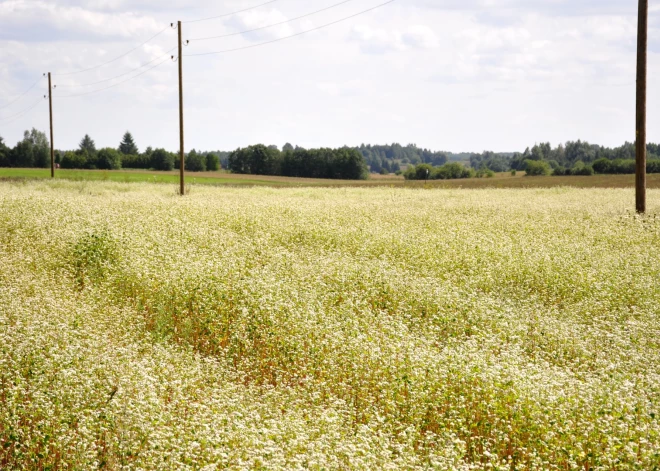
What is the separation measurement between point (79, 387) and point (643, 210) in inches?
799

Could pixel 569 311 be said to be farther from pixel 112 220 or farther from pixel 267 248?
pixel 112 220

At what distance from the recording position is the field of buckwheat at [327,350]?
5.43 metres

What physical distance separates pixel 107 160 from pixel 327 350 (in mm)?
108655

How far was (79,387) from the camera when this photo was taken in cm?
627

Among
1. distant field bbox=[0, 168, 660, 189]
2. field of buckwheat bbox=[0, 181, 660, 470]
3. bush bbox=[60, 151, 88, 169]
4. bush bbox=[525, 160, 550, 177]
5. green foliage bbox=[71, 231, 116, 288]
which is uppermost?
bush bbox=[60, 151, 88, 169]

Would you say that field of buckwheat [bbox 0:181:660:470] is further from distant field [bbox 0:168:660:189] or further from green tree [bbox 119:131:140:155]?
green tree [bbox 119:131:140:155]

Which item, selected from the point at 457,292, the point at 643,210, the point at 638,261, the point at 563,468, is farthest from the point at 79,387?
the point at 643,210

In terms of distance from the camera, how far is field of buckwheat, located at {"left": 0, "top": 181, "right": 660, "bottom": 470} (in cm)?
543

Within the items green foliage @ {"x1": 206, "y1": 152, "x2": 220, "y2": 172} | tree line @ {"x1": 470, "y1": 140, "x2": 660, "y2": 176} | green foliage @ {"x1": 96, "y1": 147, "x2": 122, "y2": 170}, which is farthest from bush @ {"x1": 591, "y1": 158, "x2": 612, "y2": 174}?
green foliage @ {"x1": 96, "y1": 147, "x2": 122, "y2": 170}

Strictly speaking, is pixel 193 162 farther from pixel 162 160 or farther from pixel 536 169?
pixel 536 169

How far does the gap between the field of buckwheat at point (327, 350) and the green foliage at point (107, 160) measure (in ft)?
319

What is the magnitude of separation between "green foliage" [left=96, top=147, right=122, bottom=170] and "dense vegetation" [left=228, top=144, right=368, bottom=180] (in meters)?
24.7

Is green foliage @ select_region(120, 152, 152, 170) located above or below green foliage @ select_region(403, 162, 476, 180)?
above

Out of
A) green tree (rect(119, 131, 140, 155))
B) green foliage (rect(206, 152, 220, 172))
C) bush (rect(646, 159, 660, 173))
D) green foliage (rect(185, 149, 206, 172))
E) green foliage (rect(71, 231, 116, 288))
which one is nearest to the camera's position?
green foliage (rect(71, 231, 116, 288))
